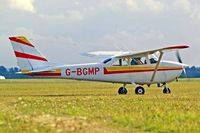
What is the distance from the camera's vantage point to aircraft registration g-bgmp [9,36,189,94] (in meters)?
32.9

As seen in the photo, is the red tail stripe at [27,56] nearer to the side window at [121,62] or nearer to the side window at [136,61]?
the side window at [121,62]

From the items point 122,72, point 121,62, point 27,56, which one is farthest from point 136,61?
point 27,56

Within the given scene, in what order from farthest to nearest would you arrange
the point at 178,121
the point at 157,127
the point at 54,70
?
the point at 54,70 → the point at 178,121 → the point at 157,127

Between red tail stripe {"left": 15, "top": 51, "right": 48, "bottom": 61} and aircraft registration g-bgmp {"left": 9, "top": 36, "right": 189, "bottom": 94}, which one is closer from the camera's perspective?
aircraft registration g-bgmp {"left": 9, "top": 36, "right": 189, "bottom": 94}

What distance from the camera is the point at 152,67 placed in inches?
1328

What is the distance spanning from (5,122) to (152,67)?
19.8 m

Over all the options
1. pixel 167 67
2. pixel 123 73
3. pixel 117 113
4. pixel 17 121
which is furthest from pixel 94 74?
pixel 17 121

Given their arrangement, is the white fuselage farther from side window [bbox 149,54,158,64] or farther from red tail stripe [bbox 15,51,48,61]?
red tail stripe [bbox 15,51,48,61]

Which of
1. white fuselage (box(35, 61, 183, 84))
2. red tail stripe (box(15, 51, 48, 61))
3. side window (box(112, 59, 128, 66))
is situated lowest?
white fuselage (box(35, 61, 183, 84))

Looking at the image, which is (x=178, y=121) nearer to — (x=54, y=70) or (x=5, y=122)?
(x=5, y=122)

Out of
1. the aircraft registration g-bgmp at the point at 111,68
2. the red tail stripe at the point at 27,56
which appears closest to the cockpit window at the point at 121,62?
the aircraft registration g-bgmp at the point at 111,68

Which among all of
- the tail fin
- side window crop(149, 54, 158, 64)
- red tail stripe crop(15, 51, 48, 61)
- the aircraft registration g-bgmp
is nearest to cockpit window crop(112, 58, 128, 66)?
the aircraft registration g-bgmp

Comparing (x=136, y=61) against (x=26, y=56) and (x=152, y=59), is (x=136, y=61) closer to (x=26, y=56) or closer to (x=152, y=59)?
(x=152, y=59)

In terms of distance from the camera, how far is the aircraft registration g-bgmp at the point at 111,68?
1294 inches
